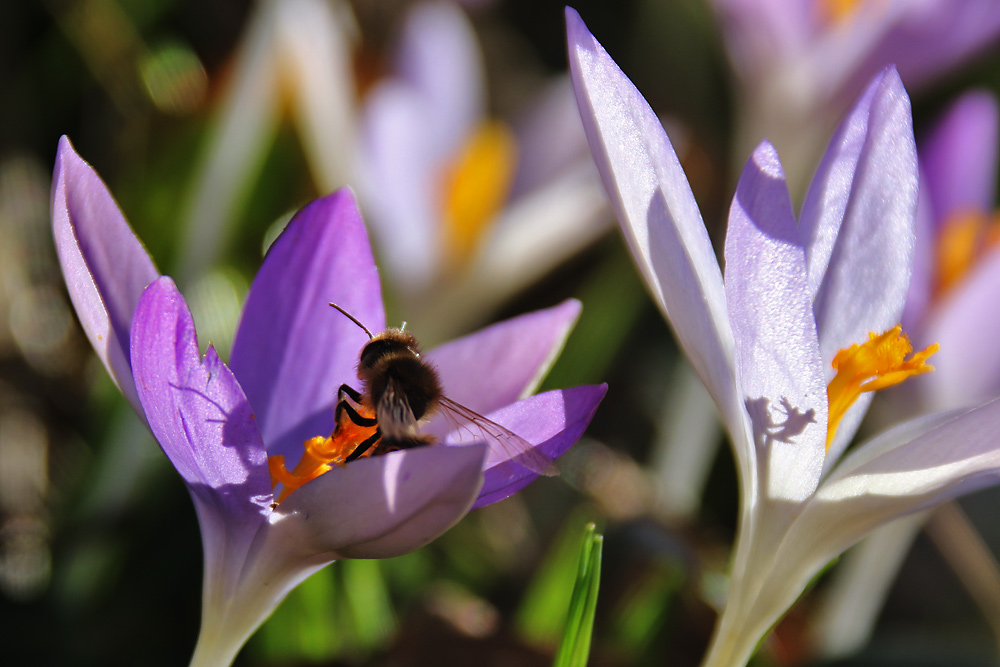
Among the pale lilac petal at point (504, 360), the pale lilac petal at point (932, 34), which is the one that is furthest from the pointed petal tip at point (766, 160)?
the pale lilac petal at point (932, 34)

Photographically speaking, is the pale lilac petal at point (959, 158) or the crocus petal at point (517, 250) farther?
the crocus petal at point (517, 250)

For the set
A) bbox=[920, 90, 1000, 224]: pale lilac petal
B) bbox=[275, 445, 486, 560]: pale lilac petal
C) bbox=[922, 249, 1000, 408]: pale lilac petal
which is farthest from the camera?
bbox=[920, 90, 1000, 224]: pale lilac petal

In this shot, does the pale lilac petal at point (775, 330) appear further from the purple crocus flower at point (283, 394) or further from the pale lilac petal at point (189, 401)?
the pale lilac petal at point (189, 401)

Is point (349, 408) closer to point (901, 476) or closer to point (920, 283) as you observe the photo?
point (901, 476)

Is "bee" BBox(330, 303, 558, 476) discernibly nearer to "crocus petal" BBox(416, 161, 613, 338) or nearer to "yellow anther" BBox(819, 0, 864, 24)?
"crocus petal" BBox(416, 161, 613, 338)

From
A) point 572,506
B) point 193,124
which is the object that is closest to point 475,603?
point 572,506

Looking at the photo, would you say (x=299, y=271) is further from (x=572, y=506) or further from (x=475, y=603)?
(x=572, y=506)

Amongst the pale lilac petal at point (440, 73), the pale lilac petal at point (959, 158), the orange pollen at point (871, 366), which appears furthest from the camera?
the pale lilac petal at point (440, 73)

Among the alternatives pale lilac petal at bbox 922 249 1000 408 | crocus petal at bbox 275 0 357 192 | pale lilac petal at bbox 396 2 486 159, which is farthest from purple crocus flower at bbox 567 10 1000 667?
pale lilac petal at bbox 396 2 486 159
